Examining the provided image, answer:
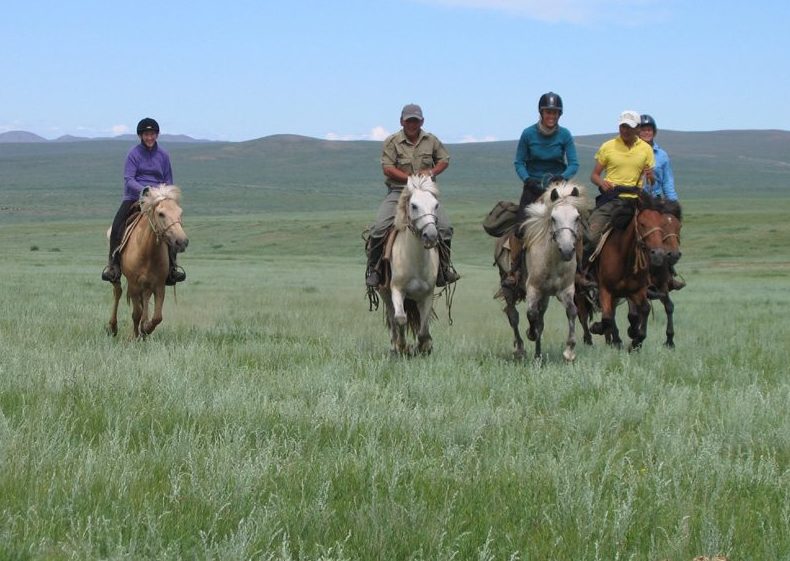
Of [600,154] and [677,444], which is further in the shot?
[600,154]

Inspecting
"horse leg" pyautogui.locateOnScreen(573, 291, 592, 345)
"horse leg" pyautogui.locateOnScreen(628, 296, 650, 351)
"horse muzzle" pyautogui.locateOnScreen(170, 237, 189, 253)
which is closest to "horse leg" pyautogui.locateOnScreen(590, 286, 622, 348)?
"horse leg" pyautogui.locateOnScreen(628, 296, 650, 351)

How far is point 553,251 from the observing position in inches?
429

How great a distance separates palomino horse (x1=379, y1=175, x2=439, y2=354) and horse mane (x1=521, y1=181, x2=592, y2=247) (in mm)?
1004

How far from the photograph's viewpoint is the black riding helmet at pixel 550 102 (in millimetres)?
11617

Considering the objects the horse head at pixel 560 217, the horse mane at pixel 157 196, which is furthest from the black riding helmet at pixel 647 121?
the horse mane at pixel 157 196

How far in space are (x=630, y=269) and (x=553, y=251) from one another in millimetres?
1731

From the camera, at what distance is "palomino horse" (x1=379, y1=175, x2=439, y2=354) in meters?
10.4

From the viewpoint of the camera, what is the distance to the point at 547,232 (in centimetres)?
1101

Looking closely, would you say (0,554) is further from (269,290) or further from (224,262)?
(224,262)

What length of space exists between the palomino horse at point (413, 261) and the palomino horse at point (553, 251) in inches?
40.0

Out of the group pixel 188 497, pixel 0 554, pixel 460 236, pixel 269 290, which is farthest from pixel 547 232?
pixel 460 236

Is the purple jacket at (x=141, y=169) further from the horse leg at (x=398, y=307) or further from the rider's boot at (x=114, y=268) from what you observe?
the horse leg at (x=398, y=307)

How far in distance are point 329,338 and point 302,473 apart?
7.66 metres

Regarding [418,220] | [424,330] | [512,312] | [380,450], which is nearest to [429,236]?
[418,220]
